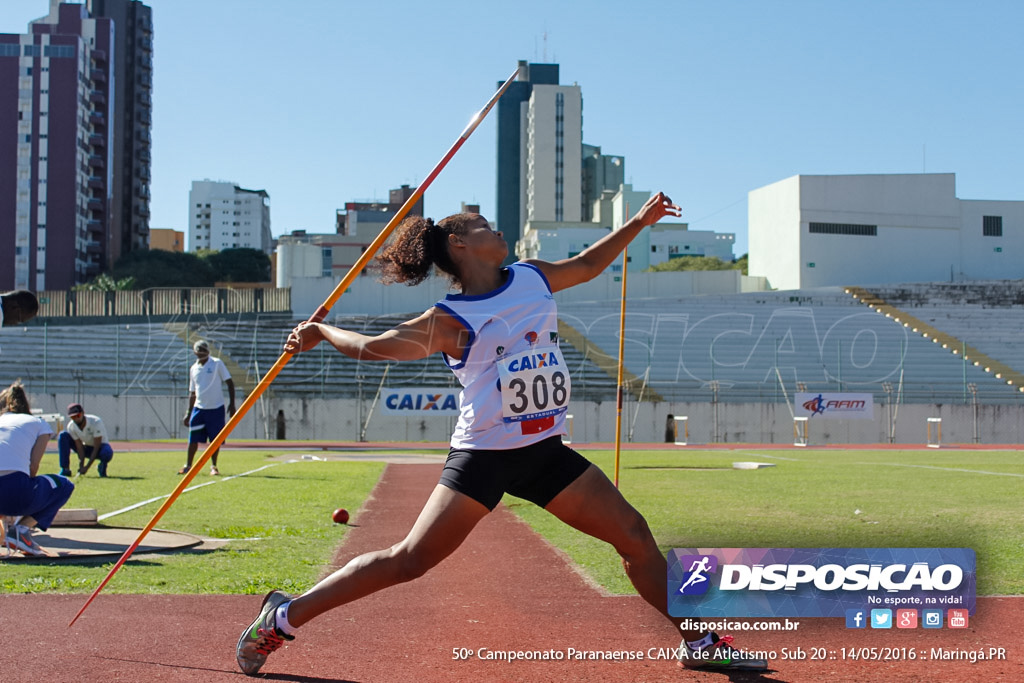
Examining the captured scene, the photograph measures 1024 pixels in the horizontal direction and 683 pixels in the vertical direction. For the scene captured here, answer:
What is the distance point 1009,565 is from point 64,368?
2873 cm

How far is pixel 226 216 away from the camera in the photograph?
164375 mm

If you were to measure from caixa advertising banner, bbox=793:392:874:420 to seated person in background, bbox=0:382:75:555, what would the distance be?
2745cm

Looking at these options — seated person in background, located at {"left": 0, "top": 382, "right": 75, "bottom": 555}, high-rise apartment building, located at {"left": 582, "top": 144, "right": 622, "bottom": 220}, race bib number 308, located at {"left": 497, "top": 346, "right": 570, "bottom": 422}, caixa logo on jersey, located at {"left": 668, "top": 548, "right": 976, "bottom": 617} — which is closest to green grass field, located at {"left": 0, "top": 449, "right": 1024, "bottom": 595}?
seated person in background, located at {"left": 0, "top": 382, "right": 75, "bottom": 555}

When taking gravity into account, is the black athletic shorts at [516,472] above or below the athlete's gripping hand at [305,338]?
below

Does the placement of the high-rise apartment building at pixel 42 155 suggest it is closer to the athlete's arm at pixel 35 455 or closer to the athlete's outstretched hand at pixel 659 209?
the athlete's arm at pixel 35 455

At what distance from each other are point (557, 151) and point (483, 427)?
121 meters

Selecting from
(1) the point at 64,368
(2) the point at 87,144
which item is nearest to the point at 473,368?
(1) the point at 64,368

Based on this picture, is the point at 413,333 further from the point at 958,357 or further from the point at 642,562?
the point at 958,357

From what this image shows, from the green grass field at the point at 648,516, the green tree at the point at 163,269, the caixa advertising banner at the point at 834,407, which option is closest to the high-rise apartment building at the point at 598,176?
the green tree at the point at 163,269

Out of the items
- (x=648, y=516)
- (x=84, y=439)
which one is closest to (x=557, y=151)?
(x=84, y=439)

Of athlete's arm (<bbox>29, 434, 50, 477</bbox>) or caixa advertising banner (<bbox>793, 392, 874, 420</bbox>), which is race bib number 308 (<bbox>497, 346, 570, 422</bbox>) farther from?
caixa advertising banner (<bbox>793, 392, 874, 420</bbox>)

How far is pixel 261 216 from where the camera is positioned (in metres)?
166

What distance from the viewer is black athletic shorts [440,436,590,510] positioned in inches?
145

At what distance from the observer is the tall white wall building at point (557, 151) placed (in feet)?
399
